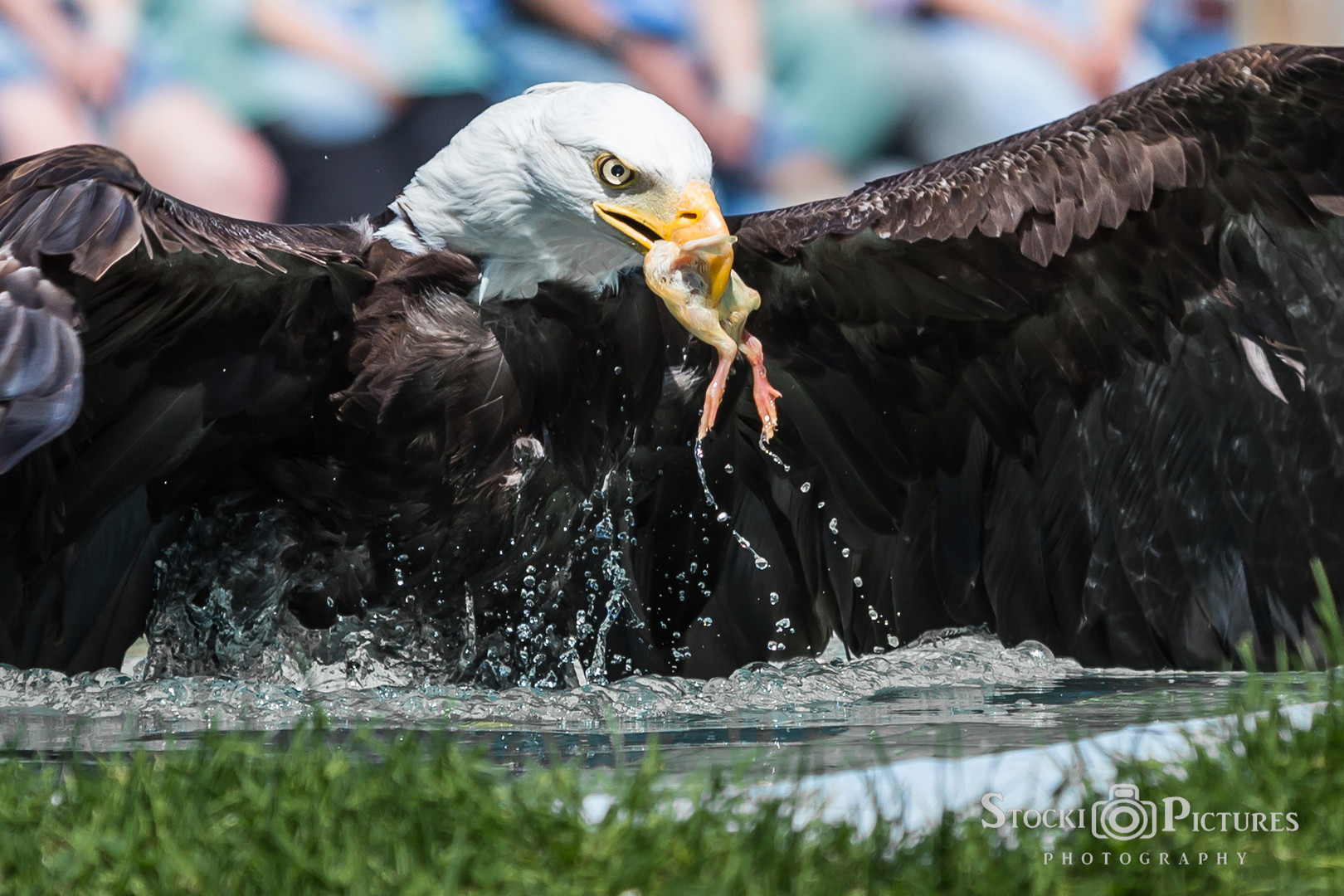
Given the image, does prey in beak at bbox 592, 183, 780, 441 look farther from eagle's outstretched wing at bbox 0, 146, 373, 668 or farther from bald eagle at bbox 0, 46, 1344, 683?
eagle's outstretched wing at bbox 0, 146, 373, 668

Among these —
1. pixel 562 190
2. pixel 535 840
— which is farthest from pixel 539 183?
pixel 535 840

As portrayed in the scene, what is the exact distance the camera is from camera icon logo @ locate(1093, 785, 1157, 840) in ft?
7.46

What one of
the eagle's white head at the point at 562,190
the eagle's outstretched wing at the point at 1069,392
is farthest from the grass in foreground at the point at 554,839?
the eagle's outstretched wing at the point at 1069,392

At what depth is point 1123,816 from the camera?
233cm

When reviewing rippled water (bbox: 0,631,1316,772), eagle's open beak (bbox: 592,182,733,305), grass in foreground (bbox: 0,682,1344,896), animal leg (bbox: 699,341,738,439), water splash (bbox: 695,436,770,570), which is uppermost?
eagle's open beak (bbox: 592,182,733,305)

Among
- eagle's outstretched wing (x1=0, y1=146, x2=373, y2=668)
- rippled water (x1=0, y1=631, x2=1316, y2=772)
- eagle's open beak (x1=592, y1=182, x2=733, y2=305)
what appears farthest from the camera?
eagle's open beak (x1=592, y1=182, x2=733, y2=305)

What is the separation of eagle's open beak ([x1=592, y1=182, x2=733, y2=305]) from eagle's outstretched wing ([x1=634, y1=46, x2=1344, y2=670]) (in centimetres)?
60

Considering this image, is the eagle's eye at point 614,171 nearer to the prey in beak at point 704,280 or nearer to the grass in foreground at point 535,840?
the prey in beak at point 704,280

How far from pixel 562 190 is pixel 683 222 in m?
0.44

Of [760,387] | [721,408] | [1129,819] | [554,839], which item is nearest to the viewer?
[554,839]

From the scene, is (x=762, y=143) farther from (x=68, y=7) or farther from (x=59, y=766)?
(x=59, y=766)

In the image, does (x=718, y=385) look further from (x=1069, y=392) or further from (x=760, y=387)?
(x=1069, y=392)

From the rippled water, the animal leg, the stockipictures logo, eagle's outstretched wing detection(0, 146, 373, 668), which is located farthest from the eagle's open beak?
the stockipictures logo

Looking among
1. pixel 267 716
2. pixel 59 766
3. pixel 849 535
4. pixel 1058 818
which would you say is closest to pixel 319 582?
pixel 267 716
